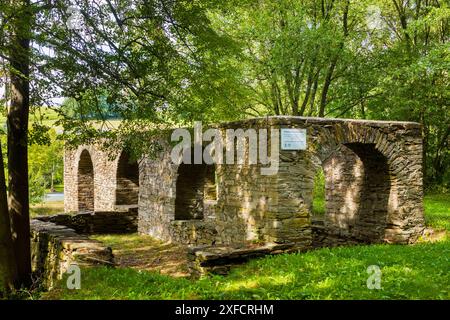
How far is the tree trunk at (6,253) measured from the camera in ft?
22.2

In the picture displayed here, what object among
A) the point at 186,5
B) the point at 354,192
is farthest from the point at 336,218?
the point at 186,5

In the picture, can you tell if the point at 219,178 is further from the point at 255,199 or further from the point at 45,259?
the point at 45,259

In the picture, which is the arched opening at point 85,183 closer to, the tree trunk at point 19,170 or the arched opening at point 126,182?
the arched opening at point 126,182

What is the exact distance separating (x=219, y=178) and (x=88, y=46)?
139 inches

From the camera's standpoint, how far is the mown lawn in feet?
17.6

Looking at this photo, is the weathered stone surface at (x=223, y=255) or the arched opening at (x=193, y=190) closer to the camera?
the weathered stone surface at (x=223, y=255)

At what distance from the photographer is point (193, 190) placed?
12820mm

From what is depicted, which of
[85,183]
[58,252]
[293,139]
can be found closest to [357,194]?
[293,139]

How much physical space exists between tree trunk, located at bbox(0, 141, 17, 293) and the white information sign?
4.36 meters

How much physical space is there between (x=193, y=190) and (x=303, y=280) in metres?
7.11

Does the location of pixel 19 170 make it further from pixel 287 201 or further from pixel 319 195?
pixel 319 195

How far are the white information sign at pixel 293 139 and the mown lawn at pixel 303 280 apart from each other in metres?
1.78

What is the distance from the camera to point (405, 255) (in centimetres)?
743

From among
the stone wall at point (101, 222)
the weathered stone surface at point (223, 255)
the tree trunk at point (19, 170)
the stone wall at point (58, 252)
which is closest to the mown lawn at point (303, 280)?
the weathered stone surface at point (223, 255)
